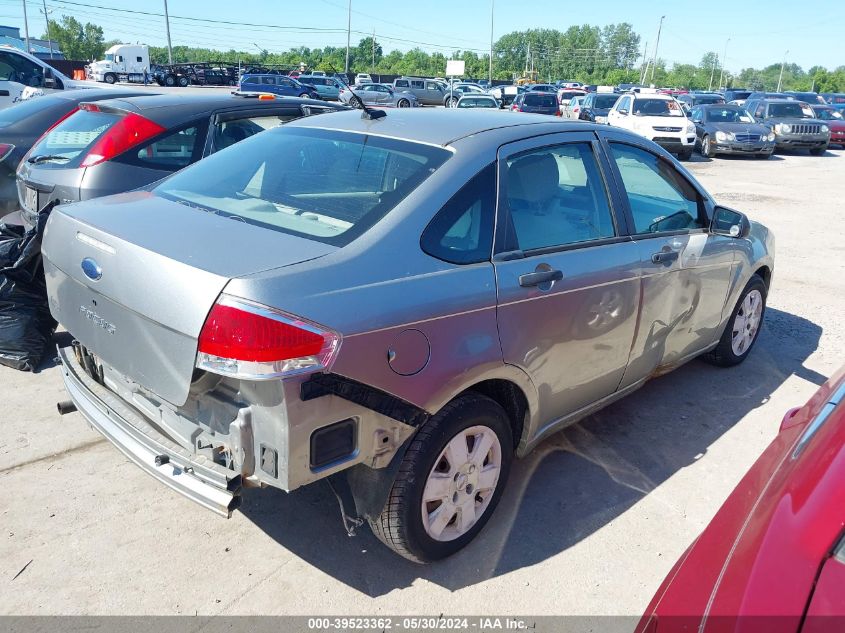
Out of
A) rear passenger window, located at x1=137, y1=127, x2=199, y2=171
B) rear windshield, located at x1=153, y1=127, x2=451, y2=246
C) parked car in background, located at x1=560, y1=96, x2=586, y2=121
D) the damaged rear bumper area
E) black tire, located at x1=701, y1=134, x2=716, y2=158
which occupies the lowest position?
black tire, located at x1=701, y1=134, x2=716, y2=158

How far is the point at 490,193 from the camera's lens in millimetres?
2871

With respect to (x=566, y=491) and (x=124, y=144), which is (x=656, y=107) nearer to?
(x=124, y=144)

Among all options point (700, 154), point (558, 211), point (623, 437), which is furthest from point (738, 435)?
point (700, 154)

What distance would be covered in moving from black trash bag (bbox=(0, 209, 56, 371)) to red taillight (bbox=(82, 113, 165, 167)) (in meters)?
0.56

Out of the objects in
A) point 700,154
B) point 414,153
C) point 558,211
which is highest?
point 414,153

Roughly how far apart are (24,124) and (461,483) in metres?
6.57

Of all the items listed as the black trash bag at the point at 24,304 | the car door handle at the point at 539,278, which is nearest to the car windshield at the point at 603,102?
the black trash bag at the point at 24,304

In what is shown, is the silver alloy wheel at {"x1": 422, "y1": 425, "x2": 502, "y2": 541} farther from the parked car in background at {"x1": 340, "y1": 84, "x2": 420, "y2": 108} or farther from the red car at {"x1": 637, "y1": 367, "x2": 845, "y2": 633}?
the parked car in background at {"x1": 340, "y1": 84, "x2": 420, "y2": 108}

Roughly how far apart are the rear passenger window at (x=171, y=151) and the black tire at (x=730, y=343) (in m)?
4.16

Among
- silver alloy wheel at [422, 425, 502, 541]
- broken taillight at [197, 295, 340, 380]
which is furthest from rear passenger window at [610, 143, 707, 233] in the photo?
broken taillight at [197, 295, 340, 380]

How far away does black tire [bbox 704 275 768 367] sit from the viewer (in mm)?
4738

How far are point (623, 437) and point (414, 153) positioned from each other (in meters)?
2.13

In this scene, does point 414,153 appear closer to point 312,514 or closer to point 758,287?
point 312,514

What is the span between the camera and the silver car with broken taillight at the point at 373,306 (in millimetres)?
2227
